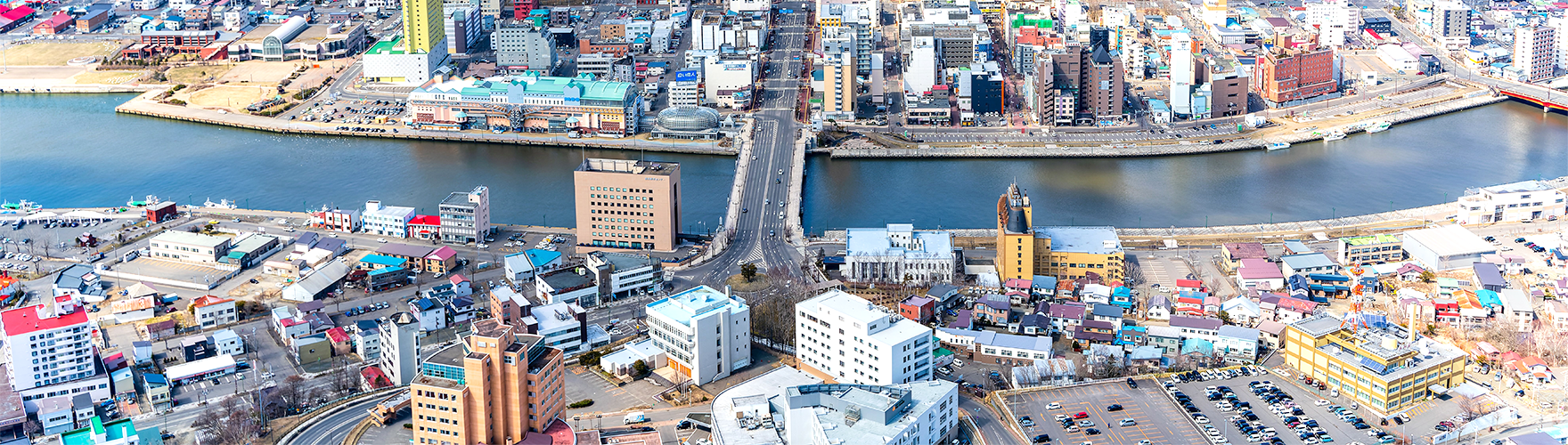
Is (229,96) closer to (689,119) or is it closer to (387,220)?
(689,119)

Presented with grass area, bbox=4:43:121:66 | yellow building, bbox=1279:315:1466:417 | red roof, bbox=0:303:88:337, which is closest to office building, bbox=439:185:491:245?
red roof, bbox=0:303:88:337

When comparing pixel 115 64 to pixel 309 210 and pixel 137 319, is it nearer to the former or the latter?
pixel 309 210

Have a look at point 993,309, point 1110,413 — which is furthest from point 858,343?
point 993,309

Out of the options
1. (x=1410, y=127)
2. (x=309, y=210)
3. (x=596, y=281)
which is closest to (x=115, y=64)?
(x=309, y=210)

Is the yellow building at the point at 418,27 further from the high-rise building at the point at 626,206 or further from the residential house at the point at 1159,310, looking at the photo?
the residential house at the point at 1159,310

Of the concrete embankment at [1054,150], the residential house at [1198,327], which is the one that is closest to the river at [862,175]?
the concrete embankment at [1054,150]
